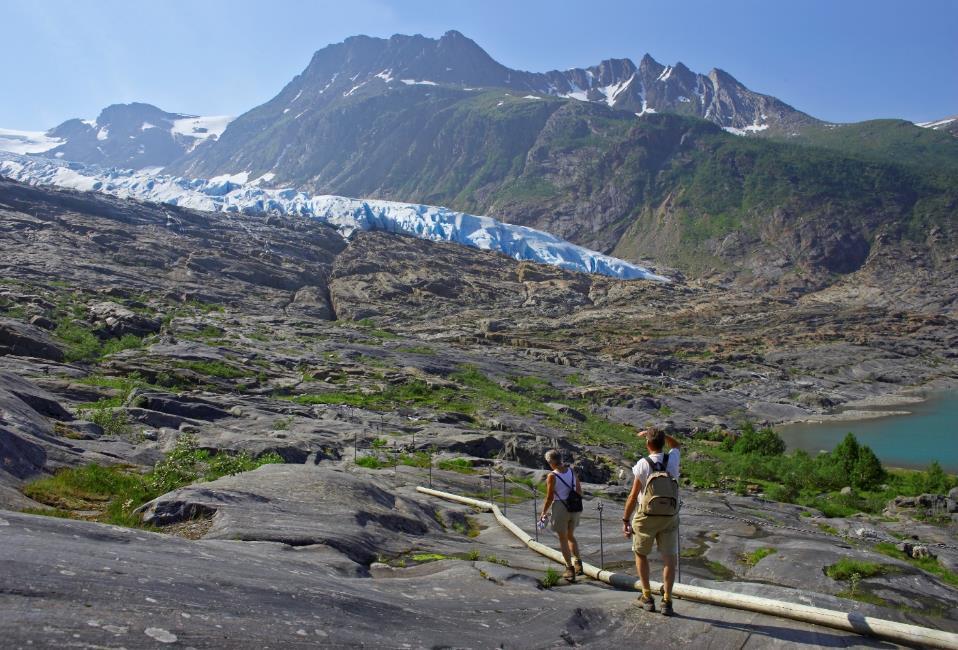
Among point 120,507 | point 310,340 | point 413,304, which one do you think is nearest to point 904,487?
point 120,507

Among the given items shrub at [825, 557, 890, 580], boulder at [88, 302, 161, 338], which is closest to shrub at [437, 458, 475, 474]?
shrub at [825, 557, 890, 580]

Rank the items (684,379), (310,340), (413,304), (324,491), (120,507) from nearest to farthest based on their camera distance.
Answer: (120,507)
(324,491)
(310,340)
(684,379)
(413,304)

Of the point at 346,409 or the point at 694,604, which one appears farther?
the point at 346,409

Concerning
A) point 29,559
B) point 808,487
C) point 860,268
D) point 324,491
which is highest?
point 860,268

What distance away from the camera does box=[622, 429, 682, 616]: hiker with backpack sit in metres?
8.88

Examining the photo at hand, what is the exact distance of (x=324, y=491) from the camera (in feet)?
47.6

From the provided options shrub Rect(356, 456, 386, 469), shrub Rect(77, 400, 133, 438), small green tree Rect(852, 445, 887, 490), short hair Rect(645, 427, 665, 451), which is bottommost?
small green tree Rect(852, 445, 887, 490)

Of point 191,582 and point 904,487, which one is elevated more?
point 191,582

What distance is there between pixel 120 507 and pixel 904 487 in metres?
48.1

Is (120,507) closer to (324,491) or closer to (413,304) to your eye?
(324,491)

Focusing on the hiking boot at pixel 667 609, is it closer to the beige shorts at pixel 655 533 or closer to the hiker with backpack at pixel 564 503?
the beige shorts at pixel 655 533

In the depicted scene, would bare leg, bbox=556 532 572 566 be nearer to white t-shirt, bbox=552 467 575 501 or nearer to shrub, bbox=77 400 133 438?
white t-shirt, bbox=552 467 575 501

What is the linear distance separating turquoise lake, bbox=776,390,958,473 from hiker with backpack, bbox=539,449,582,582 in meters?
61.0

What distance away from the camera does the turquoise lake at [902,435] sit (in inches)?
2457
